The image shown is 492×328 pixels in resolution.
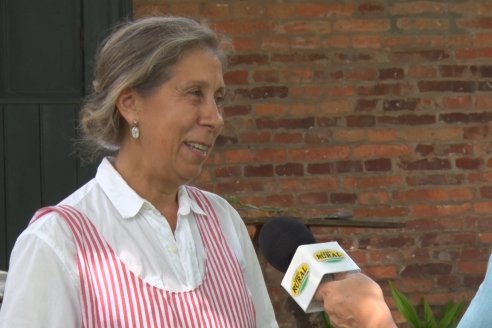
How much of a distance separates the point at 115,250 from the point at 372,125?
3.52 meters

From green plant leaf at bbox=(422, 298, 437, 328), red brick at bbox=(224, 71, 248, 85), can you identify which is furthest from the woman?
green plant leaf at bbox=(422, 298, 437, 328)

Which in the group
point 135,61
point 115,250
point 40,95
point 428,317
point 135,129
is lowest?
point 428,317

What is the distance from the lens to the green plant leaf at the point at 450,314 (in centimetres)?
600

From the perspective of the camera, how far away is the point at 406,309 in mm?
5887

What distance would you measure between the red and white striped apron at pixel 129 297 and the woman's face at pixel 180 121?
26 centimetres

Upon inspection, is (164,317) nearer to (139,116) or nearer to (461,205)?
(139,116)

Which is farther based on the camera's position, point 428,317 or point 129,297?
point 428,317

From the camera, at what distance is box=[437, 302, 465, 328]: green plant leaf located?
5996 mm

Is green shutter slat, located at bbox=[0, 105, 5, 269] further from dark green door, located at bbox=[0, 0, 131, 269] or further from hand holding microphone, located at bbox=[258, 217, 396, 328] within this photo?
hand holding microphone, located at bbox=[258, 217, 396, 328]

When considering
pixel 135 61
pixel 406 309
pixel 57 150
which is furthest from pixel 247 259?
pixel 406 309

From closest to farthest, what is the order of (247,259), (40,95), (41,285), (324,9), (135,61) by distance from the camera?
(41,285) < (135,61) < (247,259) < (40,95) < (324,9)

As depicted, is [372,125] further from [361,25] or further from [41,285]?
[41,285]

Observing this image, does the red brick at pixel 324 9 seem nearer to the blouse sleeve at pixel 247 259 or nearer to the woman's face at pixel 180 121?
the blouse sleeve at pixel 247 259

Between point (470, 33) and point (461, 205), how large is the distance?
0.92 meters
